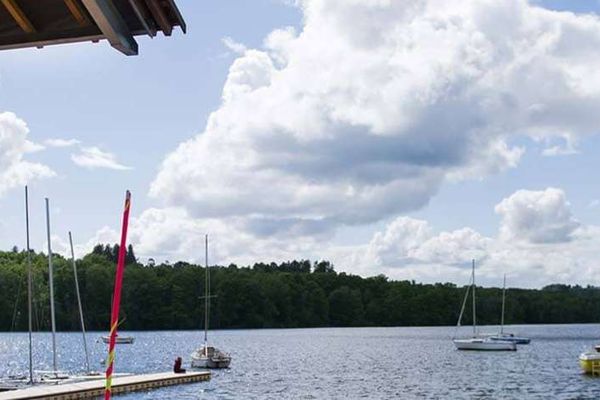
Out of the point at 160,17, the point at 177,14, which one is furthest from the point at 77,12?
the point at 177,14

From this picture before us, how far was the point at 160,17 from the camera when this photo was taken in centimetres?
956

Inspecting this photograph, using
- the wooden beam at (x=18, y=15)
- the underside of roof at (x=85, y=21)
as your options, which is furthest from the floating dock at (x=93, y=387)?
the wooden beam at (x=18, y=15)

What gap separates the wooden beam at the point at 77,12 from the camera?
9.46m

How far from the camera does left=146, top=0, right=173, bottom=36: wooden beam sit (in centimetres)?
945

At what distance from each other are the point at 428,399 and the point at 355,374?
2162 centimetres

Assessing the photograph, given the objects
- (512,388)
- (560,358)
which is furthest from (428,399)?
(560,358)

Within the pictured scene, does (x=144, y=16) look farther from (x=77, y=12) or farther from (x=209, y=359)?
(x=209, y=359)

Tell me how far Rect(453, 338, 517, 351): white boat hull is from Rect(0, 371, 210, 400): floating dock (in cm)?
5318

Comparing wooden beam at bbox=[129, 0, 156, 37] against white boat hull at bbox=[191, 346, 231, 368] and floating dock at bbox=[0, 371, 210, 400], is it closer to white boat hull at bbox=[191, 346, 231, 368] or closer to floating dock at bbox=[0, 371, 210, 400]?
floating dock at bbox=[0, 371, 210, 400]

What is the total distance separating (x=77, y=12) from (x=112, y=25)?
1.99 feet

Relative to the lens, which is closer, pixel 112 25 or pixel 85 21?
pixel 112 25

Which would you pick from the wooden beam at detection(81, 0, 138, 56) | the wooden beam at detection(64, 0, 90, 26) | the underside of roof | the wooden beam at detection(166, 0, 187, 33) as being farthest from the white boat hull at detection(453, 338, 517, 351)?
the wooden beam at detection(64, 0, 90, 26)

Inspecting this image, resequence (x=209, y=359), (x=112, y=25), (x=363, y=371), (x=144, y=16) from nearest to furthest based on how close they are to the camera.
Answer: (x=112, y=25)
(x=144, y=16)
(x=209, y=359)
(x=363, y=371)

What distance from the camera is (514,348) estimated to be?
107 m
